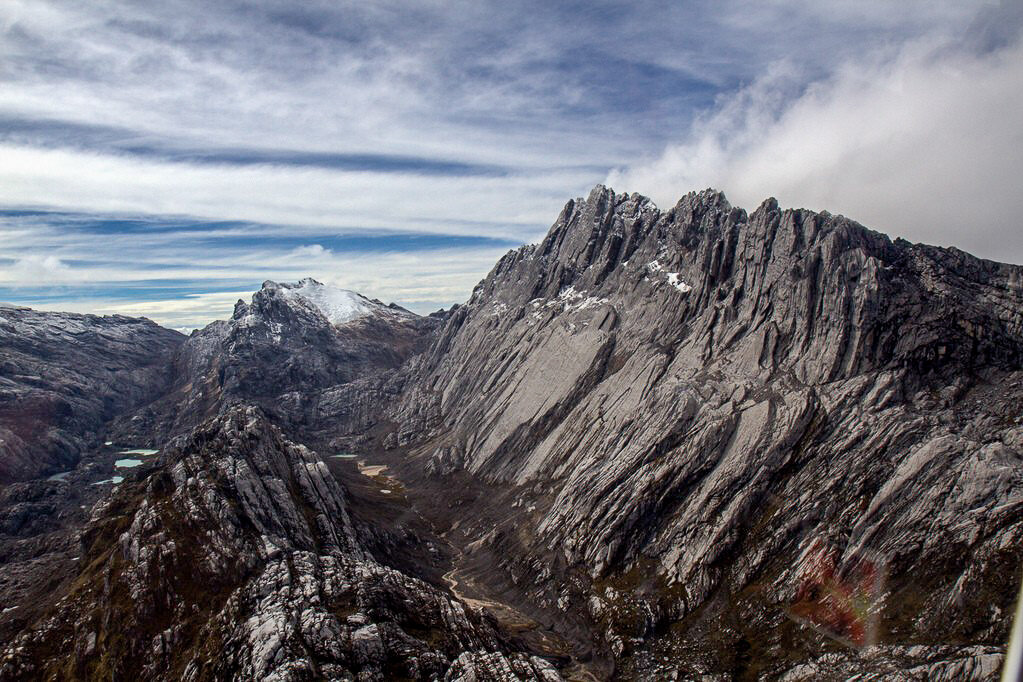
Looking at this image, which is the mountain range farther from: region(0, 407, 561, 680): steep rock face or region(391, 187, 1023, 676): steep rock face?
region(391, 187, 1023, 676): steep rock face

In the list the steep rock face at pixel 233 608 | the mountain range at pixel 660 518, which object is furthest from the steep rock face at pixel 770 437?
the steep rock face at pixel 233 608

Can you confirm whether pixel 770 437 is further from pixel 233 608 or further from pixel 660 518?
pixel 233 608

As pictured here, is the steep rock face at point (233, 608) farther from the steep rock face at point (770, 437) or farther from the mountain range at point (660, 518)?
the steep rock face at point (770, 437)

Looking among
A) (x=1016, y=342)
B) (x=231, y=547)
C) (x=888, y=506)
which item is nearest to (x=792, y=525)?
(x=888, y=506)

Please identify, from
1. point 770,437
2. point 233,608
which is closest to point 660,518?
point 770,437

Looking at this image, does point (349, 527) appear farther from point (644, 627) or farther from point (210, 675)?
point (644, 627)
